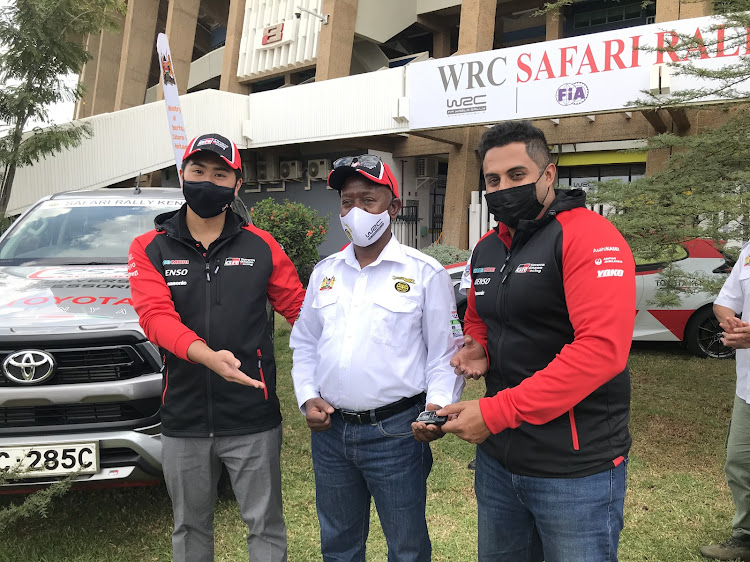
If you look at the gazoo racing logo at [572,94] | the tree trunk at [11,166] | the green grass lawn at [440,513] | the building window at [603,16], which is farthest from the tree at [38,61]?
the building window at [603,16]

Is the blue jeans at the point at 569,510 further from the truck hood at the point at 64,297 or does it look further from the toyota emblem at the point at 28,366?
the toyota emblem at the point at 28,366

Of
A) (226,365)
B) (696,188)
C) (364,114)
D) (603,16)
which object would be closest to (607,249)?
(226,365)

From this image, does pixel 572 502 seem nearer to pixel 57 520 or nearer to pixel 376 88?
pixel 57 520

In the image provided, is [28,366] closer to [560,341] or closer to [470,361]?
[470,361]

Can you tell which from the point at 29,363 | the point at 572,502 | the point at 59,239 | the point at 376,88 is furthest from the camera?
the point at 376,88

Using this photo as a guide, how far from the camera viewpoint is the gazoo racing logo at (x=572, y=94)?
39.5ft

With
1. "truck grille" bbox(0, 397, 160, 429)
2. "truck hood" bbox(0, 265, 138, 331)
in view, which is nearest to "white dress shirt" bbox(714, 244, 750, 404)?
"truck grille" bbox(0, 397, 160, 429)

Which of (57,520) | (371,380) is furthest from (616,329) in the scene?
(57,520)

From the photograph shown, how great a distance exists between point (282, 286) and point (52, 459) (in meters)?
1.49

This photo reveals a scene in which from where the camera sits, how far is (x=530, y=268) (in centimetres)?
182

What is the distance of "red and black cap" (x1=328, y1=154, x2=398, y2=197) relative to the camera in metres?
2.22

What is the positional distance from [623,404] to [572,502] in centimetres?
34

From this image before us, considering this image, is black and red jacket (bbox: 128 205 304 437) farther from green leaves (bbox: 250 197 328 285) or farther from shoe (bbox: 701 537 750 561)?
green leaves (bbox: 250 197 328 285)

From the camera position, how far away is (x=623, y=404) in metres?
1.83
